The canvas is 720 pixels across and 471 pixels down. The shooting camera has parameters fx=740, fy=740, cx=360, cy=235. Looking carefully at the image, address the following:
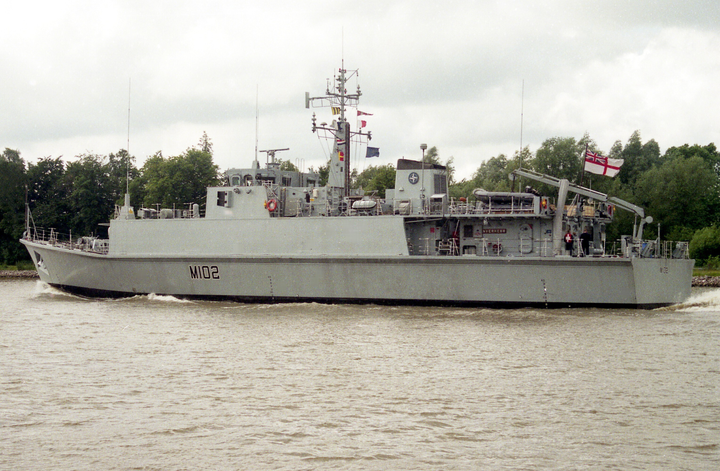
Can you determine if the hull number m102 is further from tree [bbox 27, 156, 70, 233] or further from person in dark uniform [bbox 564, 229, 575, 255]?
tree [bbox 27, 156, 70, 233]

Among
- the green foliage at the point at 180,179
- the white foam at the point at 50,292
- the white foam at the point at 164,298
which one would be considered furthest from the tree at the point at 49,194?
the white foam at the point at 164,298

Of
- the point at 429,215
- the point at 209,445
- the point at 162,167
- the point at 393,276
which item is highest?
the point at 162,167

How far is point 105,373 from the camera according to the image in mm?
11688

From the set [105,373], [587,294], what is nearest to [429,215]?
[587,294]

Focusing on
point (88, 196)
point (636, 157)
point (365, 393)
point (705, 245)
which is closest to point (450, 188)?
point (636, 157)

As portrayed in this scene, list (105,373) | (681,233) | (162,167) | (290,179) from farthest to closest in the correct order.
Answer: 1. (162,167)
2. (681,233)
3. (290,179)
4. (105,373)

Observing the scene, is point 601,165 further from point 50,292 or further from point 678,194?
point 678,194

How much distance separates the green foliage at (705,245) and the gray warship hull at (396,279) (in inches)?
717

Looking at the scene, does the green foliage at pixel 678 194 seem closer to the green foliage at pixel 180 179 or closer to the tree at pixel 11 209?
the green foliage at pixel 180 179

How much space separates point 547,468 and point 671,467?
1.25 metres

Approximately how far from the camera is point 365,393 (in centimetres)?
1040

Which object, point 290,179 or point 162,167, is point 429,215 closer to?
point 290,179

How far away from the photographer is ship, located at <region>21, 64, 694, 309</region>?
61.2ft

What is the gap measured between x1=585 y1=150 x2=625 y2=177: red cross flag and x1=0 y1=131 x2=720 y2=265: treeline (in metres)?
16.3
